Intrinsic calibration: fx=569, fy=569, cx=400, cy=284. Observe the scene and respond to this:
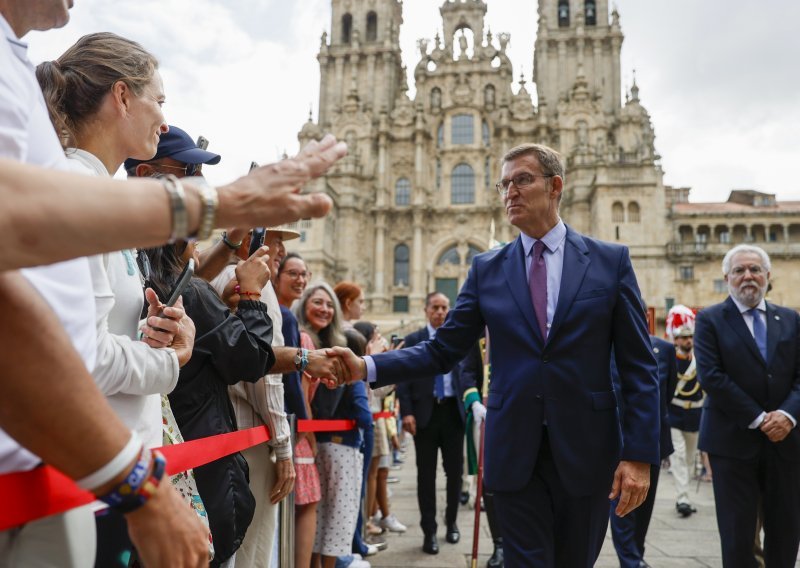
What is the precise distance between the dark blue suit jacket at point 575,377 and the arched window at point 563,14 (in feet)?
147

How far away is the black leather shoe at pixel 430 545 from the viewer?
18.5 feet

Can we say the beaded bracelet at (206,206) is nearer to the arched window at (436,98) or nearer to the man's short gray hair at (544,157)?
the man's short gray hair at (544,157)

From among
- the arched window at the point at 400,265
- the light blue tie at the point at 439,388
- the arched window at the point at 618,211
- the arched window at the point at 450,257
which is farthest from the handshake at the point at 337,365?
the arched window at the point at 450,257

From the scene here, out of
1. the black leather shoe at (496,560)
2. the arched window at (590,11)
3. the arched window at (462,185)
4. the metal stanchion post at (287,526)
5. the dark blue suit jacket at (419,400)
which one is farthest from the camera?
the arched window at (590,11)

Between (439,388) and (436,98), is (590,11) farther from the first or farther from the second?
(439,388)

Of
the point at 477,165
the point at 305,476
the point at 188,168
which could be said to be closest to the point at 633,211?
the point at 477,165

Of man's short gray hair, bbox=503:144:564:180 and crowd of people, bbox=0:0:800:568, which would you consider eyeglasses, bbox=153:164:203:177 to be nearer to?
crowd of people, bbox=0:0:800:568

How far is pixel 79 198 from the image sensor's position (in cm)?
92

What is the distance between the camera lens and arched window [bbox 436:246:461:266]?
3934 cm

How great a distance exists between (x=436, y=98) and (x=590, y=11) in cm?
1306

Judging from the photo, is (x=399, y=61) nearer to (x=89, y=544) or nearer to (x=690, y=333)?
(x=690, y=333)

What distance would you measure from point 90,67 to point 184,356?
1011 mm

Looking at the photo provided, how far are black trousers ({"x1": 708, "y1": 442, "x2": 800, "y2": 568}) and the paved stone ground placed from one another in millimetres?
1442

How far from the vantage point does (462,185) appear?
1570 inches
